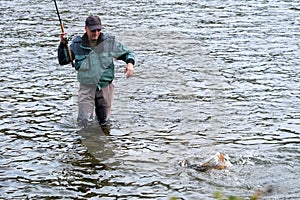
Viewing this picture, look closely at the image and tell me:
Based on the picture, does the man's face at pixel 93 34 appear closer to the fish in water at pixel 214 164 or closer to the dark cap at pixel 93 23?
the dark cap at pixel 93 23

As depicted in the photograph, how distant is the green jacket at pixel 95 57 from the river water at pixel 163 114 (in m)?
1.12

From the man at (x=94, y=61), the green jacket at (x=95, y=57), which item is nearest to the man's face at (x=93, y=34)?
the man at (x=94, y=61)

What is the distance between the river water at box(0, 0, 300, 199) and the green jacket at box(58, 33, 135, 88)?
1.12 m

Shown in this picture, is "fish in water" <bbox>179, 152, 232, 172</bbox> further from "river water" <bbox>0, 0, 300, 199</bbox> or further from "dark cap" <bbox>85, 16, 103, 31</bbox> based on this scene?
"dark cap" <bbox>85, 16, 103, 31</bbox>

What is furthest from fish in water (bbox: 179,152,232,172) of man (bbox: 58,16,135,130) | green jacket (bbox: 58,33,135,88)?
green jacket (bbox: 58,33,135,88)

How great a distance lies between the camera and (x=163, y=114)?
1384 centimetres

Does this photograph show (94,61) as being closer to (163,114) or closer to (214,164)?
(163,114)

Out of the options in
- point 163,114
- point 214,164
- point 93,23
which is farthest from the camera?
point 163,114

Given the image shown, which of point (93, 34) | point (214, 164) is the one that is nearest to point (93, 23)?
point (93, 34)

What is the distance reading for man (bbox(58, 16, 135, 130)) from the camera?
11617 millimetres

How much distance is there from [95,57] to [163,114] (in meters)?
2.53

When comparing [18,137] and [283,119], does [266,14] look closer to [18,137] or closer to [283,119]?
[283,119]

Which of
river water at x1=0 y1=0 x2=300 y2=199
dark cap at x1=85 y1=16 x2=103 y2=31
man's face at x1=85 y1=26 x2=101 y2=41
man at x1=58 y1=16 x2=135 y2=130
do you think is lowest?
river water at x1=0 y1=0 x2=300 y2=199

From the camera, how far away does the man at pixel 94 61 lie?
38.1 feet
